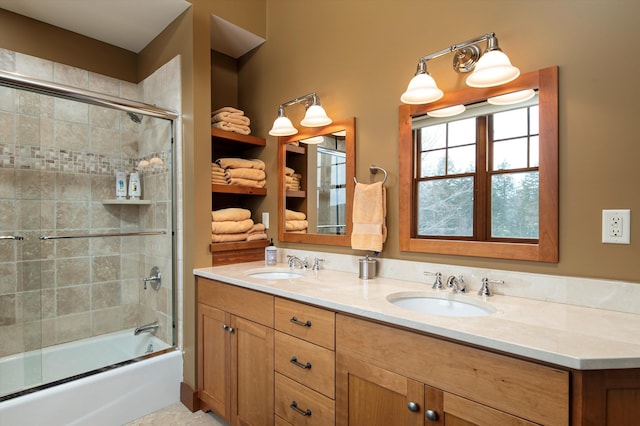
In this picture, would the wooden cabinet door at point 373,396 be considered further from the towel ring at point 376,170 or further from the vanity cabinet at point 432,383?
the towel ring at point 376,170

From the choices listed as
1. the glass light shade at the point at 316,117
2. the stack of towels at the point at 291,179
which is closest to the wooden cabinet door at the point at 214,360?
the stack of towels at the point at 291,179

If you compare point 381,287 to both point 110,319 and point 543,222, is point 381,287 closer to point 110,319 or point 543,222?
point 543,222

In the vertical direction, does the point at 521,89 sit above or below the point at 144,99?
below

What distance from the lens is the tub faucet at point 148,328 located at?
2330mm

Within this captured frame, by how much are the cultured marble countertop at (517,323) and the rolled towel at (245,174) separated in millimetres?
948

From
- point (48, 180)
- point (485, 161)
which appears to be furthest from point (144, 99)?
point (485, 161)

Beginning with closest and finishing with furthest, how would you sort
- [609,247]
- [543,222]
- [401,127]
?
1. [609,247]
2. [543,222]
3. [401,127]

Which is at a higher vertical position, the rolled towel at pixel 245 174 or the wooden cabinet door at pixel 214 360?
the rolled towel at pixel 245 174

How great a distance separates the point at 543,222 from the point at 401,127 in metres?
0.78

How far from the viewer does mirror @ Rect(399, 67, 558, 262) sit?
4.28 feet

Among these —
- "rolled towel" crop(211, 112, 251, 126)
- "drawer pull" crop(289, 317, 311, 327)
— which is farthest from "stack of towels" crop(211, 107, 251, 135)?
"drawer pull" crop(289, 317, 311, 327)

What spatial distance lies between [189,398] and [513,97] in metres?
2.40

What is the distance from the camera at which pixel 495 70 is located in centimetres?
127

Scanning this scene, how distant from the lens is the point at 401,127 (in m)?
1.73
